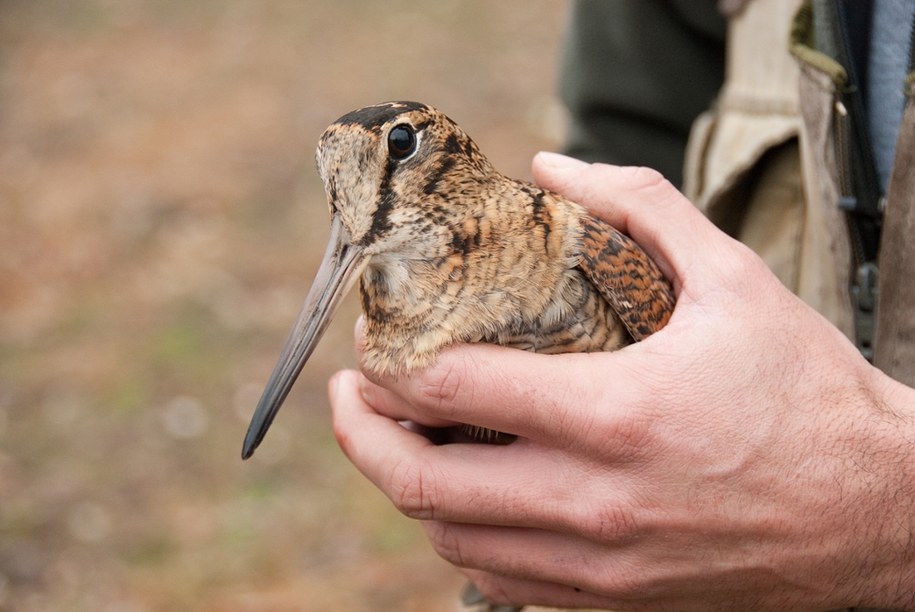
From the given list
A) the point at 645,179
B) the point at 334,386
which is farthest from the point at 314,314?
the point at 645,179

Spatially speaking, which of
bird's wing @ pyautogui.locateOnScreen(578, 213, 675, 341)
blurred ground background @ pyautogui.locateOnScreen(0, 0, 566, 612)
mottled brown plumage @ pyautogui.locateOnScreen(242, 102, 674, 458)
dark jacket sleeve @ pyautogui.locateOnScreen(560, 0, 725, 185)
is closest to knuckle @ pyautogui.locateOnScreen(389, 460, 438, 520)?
mottled brown plumage @ pyautogui.locateOnScreen(242, 102, 674, 458)

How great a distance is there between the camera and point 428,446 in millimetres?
2121

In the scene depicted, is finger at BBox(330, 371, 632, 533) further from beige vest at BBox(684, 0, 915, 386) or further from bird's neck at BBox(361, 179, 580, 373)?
beige vest at BBox(684, 0, 915, 386)

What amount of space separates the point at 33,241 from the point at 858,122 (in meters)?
6.48

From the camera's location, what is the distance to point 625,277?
2207mm

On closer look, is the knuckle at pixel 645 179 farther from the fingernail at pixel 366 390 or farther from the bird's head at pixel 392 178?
the fingernail at pixel 366 390

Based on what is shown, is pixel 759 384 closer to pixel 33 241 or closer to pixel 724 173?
pixel 724 173

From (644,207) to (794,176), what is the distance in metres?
0.65

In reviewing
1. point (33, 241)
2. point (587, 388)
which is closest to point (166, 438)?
point (33, 241)

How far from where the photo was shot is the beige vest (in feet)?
7.00

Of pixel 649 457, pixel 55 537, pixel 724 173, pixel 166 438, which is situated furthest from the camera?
pixel 166 438

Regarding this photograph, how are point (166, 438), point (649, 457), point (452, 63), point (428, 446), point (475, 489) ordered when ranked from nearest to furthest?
1. point (649, 457)
2. point (475, 489)
3. point (428, 446)
4. point (166, 438)
5. point (452, 63)

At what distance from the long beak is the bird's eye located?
19 cm

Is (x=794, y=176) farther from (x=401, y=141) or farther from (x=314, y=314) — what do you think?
(x=314, y=314)
